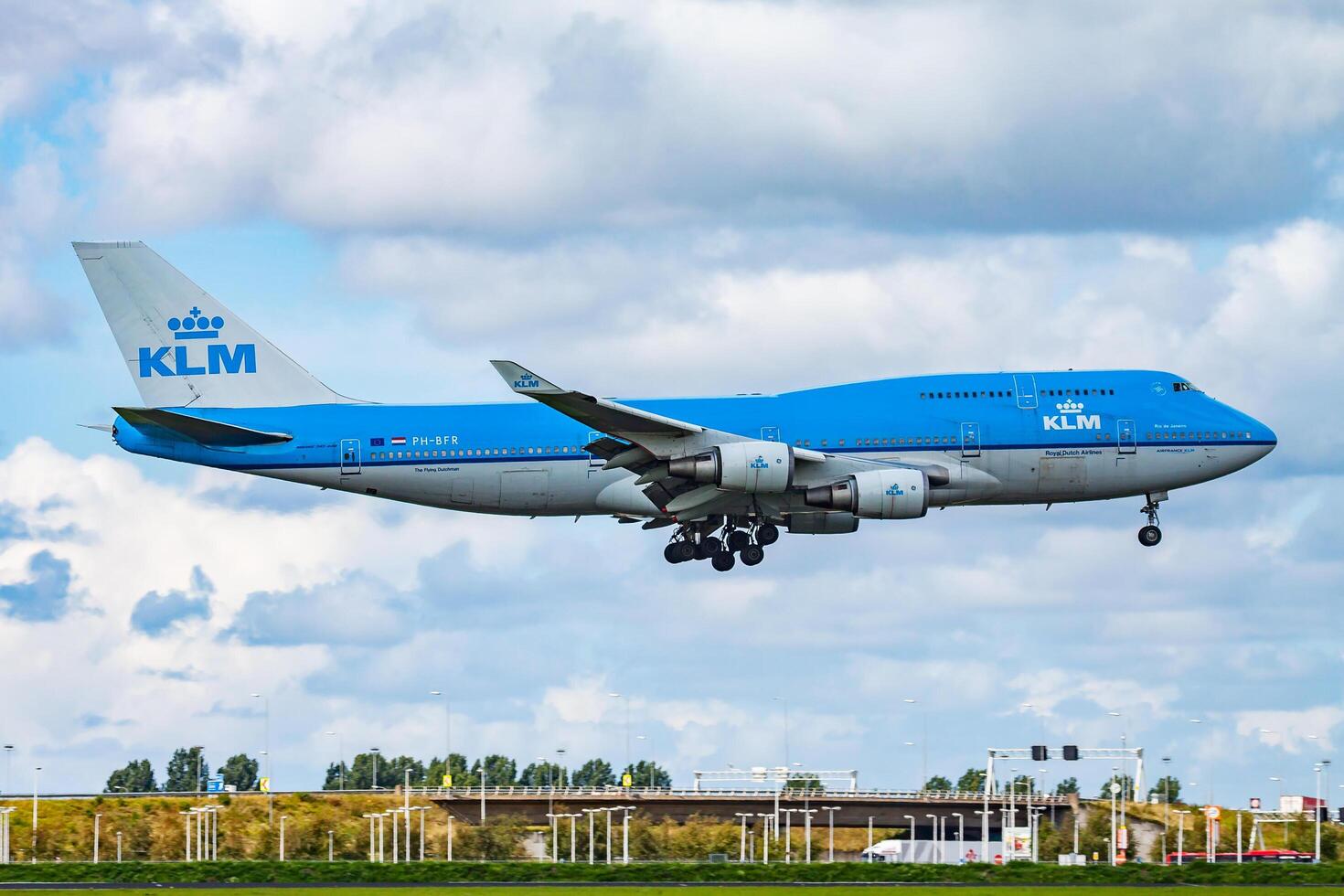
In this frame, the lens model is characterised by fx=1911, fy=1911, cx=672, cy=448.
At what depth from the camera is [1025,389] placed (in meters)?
67.0

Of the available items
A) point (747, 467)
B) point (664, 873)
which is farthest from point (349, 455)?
point (664, 873)

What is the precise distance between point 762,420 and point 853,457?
341 centimetres

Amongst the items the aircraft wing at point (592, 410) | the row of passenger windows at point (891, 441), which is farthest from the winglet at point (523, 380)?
the row of passenger windows at point (891, 441)

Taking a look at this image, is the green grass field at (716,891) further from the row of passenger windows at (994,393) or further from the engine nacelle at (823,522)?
the row of passenger windows at (994,393)

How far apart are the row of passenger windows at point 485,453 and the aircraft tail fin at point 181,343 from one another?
14.5ft

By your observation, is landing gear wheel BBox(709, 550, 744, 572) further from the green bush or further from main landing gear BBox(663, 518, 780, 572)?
the green bush

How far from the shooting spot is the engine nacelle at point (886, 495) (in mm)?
64125

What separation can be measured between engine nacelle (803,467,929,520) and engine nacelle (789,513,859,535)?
11.8 feet

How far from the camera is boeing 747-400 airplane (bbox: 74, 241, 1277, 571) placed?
65250 millimetres

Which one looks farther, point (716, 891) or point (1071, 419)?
point (1071, 419)

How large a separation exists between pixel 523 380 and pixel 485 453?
7.02m

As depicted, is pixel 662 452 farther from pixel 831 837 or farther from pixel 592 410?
pixel 831 837

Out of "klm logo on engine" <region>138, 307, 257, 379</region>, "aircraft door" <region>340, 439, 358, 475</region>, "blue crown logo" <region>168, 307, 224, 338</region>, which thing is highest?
"blue crown logo" <region>168, 307, 224, 338</region>

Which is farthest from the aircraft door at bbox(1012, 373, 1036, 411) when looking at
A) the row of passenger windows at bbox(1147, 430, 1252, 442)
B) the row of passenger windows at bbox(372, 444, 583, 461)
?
the row of passenger windows at bbox(372, 444, 583, 461)
